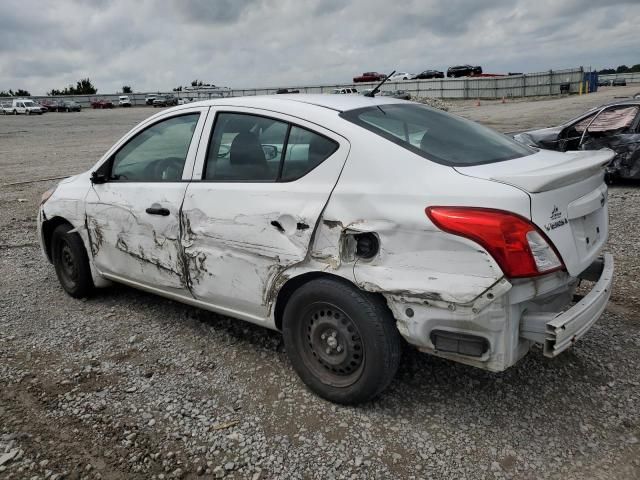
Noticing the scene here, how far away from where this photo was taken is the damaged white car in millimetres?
2463

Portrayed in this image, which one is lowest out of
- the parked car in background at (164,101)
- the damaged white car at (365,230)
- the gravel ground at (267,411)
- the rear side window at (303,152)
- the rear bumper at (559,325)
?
the gravel ground at (267,411)

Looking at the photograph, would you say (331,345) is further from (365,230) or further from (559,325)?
(559,325)

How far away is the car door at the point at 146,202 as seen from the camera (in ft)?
11.9

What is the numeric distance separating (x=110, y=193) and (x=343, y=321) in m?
2.25

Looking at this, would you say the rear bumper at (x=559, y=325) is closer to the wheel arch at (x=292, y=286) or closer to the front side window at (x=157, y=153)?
the wheel arch at (x=292, y=286)

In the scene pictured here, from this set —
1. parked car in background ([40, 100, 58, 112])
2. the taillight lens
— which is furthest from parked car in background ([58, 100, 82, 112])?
the taillight lens

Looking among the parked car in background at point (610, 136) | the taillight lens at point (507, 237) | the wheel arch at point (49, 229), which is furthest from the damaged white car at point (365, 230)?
the parked car in background at point (610, 136)

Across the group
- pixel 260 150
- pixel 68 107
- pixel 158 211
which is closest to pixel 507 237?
pixel 260 150

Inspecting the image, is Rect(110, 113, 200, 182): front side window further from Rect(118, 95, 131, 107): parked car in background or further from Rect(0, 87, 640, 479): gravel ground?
Rect(118, 95, 131, 107): parked car in background

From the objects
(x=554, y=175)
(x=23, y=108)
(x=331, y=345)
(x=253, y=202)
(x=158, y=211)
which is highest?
(x=23, y=108)

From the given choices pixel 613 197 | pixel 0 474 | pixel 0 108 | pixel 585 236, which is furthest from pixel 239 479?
pixel 0 108

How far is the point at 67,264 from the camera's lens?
479 centimetres

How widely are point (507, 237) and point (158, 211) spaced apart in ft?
7.56

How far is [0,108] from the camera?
55.4 m
